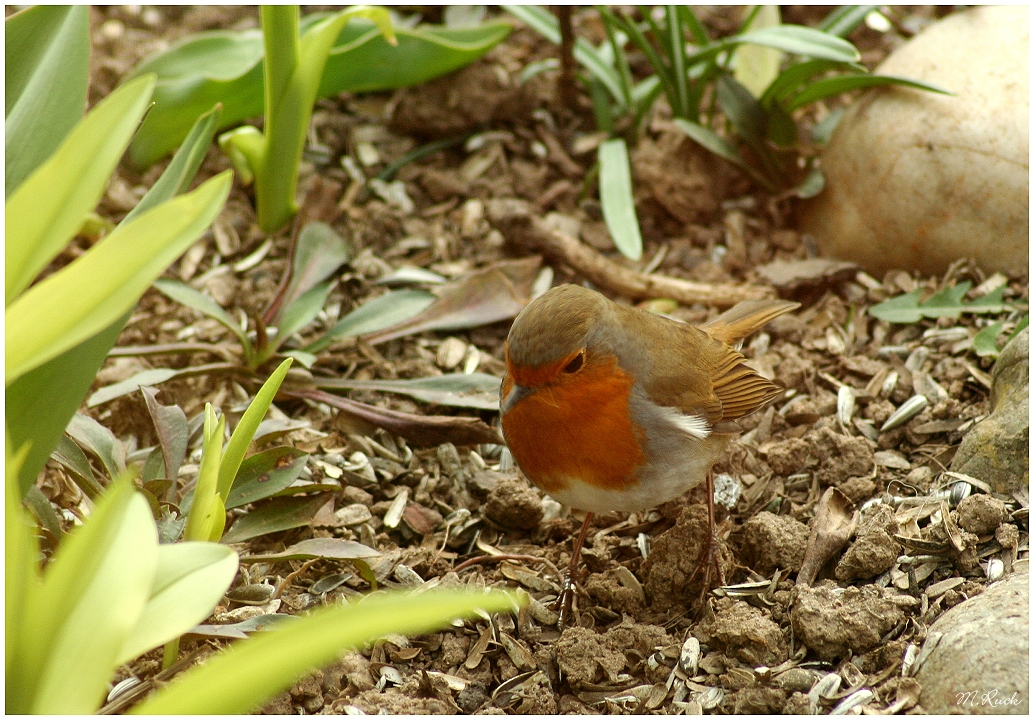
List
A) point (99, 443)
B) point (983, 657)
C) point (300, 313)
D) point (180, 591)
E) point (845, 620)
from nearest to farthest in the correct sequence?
point (180, 591) < point (983, 657) < point (845, 620) < point (99, 443) < point (300, 313)

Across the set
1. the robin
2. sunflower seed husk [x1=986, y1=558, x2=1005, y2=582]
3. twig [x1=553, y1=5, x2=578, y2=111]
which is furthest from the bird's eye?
twig [x1=553, y1=5, x2=578, y2=111]

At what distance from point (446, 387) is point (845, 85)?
2.19 metres

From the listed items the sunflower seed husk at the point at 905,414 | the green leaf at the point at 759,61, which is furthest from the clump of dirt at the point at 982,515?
the green leaf at the point at 759,61

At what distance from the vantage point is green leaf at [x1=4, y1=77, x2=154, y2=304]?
155cm

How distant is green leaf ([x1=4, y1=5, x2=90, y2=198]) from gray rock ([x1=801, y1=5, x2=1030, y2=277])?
3059mm

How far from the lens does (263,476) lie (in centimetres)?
275

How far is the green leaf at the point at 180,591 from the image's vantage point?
5.54ft

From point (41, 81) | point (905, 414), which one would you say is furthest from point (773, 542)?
point (41, 81)

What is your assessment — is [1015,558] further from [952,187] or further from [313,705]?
[313,705]

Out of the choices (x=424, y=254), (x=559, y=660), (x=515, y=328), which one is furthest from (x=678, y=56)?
(x=559, y=660)

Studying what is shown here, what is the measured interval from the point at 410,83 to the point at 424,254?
0.92m

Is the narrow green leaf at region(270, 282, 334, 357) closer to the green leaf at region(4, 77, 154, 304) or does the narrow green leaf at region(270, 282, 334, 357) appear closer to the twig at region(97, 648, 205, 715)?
the twig at region(97, 648, 205, 715)

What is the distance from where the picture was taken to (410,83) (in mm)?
4535

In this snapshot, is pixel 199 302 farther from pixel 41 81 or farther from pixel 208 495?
pixel 208 495
